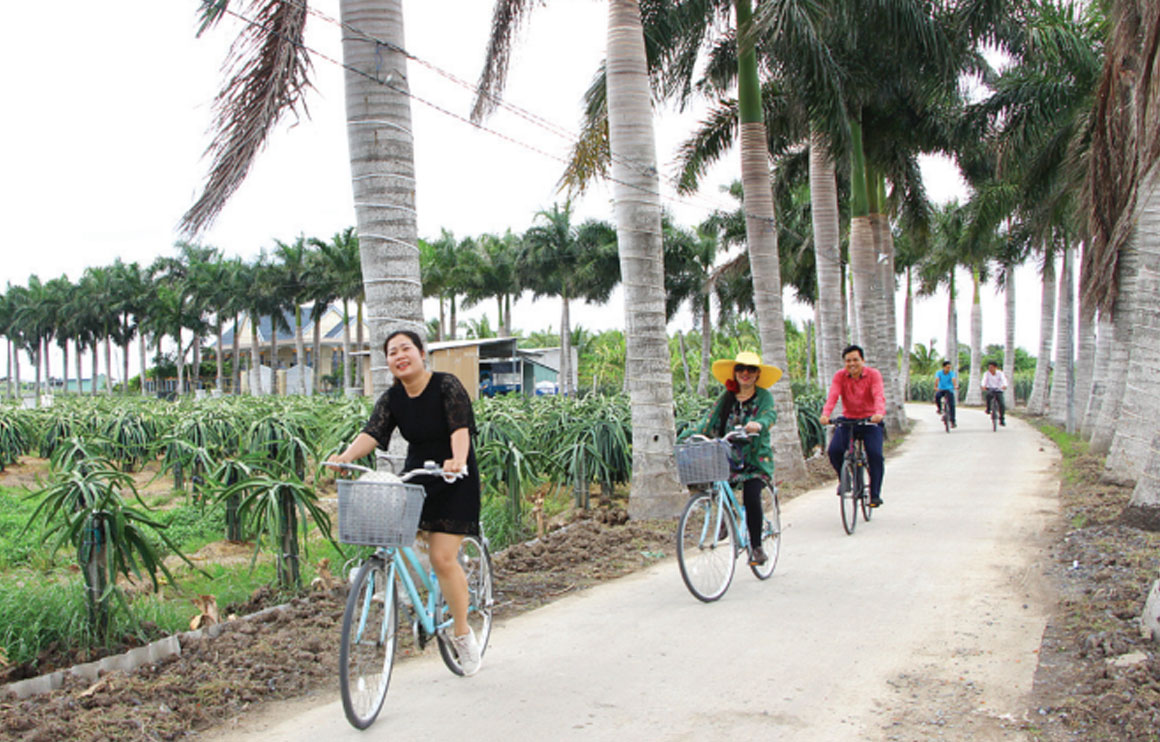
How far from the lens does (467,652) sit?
4852 mm

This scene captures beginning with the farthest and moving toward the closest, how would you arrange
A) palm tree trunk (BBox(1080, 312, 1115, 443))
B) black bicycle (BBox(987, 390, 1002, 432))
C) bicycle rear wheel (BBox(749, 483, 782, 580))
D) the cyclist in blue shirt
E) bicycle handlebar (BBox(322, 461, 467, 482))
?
1. the cyclist in blue shirt
2. black bicycle (BBox(987, 390, 1002, 432))
3. palm tree trunk (BBox(1080, 312, 1115, 443))
4. bicycle rear wheel (BBox(749, 483, 782, 580))
5. bicycle handlebar (BBox(322, 461, 467, 482))

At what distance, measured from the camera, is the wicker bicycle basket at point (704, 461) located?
6.26 meters

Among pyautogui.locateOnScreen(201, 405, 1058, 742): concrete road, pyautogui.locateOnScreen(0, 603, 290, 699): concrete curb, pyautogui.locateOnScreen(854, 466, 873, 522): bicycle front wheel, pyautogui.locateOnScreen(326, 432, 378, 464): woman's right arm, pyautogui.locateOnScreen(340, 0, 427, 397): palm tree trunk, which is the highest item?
pyautogui.locateOnScreen(340, 0, 427, 397): palm tree trunk

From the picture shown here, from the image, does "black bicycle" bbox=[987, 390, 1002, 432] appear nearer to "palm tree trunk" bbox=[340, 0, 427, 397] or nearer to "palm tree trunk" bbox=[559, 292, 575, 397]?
"palm tree trunk" bbox=[340, 0, 427, 397]

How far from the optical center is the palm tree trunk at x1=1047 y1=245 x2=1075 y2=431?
25.2 meters

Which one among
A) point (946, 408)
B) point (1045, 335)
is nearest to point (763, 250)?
point (946, 408)

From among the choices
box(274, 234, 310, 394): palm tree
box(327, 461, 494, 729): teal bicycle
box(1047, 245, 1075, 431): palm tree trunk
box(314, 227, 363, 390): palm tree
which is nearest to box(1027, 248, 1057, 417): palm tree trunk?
box(1047, 245, 1075, 431): palm tree trunk

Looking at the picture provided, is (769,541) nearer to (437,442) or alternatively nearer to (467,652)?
Result: (467,652)

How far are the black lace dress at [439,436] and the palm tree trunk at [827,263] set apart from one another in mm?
13813

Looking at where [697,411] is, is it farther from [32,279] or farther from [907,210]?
[32,279]

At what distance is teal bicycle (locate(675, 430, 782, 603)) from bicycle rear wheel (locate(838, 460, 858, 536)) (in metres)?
2.43

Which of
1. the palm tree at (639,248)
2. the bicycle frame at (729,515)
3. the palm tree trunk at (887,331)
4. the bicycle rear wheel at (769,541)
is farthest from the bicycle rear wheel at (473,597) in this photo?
the palm tree trunk at (887,331)

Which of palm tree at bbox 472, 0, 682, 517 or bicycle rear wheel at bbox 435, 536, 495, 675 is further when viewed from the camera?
palm tree at bbox 472, 0, 682, 517

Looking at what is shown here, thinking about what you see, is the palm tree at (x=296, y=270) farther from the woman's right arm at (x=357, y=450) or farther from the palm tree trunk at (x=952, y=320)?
the woman's right arm at (x=357, y=450)
